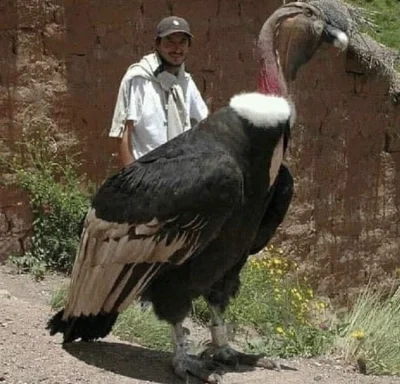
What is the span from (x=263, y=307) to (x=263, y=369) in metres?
2.02

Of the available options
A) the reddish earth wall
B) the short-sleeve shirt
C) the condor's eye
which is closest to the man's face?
the short-sleeve shirt

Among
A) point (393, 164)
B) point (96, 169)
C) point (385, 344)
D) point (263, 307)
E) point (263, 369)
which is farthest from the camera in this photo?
point (393, 164)

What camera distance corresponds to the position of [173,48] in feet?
19.5

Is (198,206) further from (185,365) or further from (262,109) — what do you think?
(185,365)

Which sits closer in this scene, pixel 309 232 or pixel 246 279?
pixel 246 279

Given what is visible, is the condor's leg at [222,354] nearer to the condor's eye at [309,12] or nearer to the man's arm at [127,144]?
the man's arm at [127,144]

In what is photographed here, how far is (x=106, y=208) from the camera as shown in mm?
5090

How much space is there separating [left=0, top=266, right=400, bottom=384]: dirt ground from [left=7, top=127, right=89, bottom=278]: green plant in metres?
1.80

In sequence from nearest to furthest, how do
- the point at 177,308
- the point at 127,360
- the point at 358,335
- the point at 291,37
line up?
the point at 177,308 < the point at 291,37 < the point at 127,360 < the point at 358,335

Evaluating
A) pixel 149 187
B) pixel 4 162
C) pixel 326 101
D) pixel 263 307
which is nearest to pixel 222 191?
pixel 149 187

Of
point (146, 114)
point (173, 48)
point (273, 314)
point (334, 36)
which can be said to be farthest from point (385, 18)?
point (334, 36)

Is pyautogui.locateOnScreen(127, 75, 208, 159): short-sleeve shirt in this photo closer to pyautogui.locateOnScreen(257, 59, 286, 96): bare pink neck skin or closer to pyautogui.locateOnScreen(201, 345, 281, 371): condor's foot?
pyautogui.locateOnScreen(257, 59, 286, 96): bare pink neck skin

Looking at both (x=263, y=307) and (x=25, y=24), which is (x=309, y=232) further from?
(x=25, y=24)

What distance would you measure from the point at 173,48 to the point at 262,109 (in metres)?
1.16
